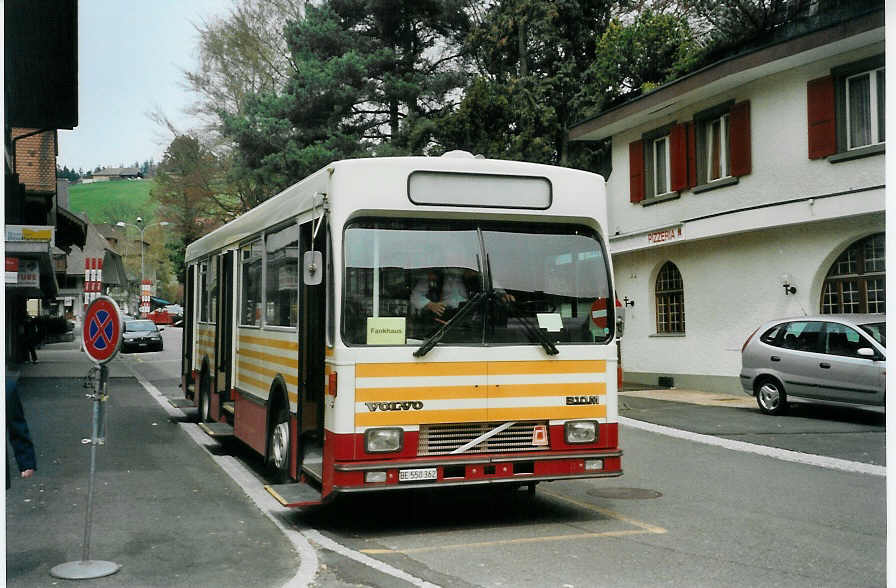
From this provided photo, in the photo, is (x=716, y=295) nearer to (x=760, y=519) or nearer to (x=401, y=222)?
(x=760, y=519)

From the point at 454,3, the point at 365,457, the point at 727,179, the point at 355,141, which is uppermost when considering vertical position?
the point at 454,3

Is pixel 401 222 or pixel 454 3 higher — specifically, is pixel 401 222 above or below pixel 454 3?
below

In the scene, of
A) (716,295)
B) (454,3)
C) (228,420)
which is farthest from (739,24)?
(228,420)

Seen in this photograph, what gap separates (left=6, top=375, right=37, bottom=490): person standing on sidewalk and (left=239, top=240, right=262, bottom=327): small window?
397 centimetres

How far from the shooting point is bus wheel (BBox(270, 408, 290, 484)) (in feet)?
29.2

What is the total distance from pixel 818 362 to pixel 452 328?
9689mm

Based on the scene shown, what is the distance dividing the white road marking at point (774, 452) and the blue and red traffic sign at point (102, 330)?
7316 millimetres

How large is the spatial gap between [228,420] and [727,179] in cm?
1271

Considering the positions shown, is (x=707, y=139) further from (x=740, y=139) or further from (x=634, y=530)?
(x=634, y=530)

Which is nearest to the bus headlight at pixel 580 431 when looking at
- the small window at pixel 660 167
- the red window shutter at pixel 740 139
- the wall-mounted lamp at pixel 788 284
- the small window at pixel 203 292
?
the small window at pixel 203 292

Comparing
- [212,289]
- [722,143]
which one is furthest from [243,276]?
[722,143]

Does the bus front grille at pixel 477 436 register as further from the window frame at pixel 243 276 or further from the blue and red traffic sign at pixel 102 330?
the window frame at pixel 243 276

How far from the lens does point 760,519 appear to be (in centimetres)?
826

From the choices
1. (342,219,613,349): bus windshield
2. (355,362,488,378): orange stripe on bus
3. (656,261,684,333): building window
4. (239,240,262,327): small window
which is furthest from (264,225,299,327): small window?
(656,261,684,333): building window
